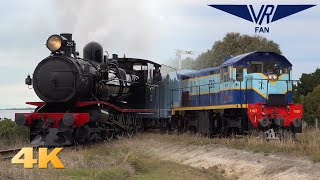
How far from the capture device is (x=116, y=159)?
13453mm

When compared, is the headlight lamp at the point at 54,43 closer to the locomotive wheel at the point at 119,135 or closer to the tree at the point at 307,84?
the locomotive wheel at the point at 119,135

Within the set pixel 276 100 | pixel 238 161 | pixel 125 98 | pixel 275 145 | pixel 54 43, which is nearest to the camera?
pixel 238 161

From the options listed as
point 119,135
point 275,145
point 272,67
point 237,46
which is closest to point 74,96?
point 119,135

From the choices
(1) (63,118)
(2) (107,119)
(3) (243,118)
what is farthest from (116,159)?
(3) (243,118)

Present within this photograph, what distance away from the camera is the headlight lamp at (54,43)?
17.6 metres

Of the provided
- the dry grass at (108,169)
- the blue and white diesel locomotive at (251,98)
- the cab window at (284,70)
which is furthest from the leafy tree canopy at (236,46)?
the dry grass at (108,169)

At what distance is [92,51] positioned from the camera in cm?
2023

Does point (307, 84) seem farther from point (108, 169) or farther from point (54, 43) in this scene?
point (108, 169)

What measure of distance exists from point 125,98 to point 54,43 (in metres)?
5.50

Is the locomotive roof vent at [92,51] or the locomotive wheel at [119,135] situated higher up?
the locomotive roof vent at [92,51]

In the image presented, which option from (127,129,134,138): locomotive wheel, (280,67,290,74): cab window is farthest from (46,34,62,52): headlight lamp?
(280,67,290,74): cab window

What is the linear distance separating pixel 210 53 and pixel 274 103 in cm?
3492

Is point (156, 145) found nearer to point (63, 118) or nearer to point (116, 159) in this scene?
point (63, 118)

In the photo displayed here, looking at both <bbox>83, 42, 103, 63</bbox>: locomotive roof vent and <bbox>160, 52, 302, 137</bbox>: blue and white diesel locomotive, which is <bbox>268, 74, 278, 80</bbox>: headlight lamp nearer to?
<bbox>160, 52, 302, 137</bbox>: blue and white diesel locomotive
